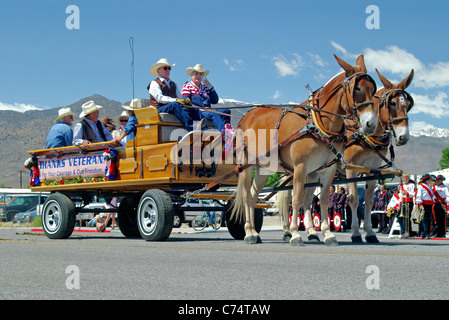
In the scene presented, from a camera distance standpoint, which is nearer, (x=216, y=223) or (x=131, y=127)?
(x=131, y=127)

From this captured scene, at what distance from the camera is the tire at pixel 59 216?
46.3 feet

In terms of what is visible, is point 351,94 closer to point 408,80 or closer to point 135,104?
point 408,80

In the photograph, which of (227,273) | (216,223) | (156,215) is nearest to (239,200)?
(156,215)

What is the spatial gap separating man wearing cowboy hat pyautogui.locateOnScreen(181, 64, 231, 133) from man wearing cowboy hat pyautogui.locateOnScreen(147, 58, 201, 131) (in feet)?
0.62

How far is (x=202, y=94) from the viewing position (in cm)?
1345

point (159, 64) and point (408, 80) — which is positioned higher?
point (159, 64)

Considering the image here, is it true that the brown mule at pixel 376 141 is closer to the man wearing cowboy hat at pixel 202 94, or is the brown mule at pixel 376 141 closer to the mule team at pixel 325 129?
the mule team at pixel 325 129

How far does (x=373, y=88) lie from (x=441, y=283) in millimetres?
5023

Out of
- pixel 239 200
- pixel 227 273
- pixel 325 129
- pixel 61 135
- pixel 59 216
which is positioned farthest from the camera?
pixel 61 135

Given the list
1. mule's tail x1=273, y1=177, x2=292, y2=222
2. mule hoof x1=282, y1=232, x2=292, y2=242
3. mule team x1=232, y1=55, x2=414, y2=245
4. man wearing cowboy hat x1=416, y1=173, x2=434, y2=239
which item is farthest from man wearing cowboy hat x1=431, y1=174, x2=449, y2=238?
mule hoof x1=282, y1=232, x2=292, y2=242

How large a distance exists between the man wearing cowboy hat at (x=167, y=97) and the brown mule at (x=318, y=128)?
1363mm

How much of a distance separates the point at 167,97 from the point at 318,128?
338 cm

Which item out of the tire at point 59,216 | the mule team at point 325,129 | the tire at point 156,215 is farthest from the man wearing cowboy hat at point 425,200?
the tire at point 59,216

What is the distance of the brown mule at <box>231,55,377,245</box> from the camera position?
10766 mm
